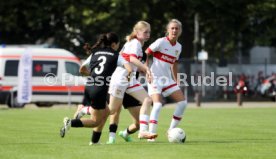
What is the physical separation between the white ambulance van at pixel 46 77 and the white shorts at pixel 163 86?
21.4 metres

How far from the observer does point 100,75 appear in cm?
1440

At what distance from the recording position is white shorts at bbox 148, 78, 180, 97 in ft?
52.6

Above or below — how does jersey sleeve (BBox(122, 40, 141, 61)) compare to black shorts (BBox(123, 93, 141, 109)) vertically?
above

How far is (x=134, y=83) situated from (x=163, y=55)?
0.78 meters

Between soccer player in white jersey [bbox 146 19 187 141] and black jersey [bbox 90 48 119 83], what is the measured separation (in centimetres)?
165

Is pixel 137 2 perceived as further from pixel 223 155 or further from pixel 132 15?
pixel 223 155

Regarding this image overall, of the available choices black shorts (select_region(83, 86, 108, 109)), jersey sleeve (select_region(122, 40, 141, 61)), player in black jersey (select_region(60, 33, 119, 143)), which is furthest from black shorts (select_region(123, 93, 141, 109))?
black shorts (select_region(83, 86, 108, 109))

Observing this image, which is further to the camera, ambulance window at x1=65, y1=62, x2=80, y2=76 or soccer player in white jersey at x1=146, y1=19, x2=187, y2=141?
ambulance window at x1=65, y1=62, x2=80, y2=76

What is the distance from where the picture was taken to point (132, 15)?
46875mm

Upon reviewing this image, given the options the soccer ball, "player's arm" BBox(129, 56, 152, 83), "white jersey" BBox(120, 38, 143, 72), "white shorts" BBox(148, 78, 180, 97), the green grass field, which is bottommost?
the green grass field

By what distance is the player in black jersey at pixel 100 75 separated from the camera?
565 inches

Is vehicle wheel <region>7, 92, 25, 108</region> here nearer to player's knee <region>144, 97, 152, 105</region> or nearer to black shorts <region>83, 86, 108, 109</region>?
player's knee <region>144, 97, 152, 105</region>

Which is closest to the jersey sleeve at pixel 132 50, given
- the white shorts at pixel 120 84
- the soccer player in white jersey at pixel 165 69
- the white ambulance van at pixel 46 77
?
the white shorts at pixel 120 84

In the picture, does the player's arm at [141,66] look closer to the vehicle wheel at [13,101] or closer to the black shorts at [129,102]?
the black shorts at [129,102]
